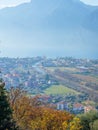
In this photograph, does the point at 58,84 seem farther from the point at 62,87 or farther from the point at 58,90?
the point at 58,90

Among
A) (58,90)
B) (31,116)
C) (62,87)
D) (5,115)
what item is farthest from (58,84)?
(5,115)


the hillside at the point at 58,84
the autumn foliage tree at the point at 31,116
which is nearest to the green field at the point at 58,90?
the hillside at the point at 58,84

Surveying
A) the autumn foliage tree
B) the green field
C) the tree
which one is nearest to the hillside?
the green field

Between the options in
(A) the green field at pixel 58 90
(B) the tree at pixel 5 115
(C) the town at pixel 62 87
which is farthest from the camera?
(A) the green field at pixel 58 90

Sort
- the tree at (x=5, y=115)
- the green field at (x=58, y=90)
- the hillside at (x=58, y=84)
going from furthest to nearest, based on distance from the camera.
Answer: the green field at (x=58, y=90), the hillside at (x=58, y=84), the tree at (x=5, y=115)

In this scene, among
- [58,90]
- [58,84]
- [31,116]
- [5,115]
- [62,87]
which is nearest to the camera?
[5,115]

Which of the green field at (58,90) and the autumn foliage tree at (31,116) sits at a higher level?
the autumn foliage tree at (31,116)

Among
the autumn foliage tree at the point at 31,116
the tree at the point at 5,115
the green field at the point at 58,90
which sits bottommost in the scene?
the green field at the point at 58,90

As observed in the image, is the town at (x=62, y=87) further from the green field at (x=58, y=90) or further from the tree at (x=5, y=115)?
the tree at (x=5, y=115)

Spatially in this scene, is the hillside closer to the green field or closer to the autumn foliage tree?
the green field
